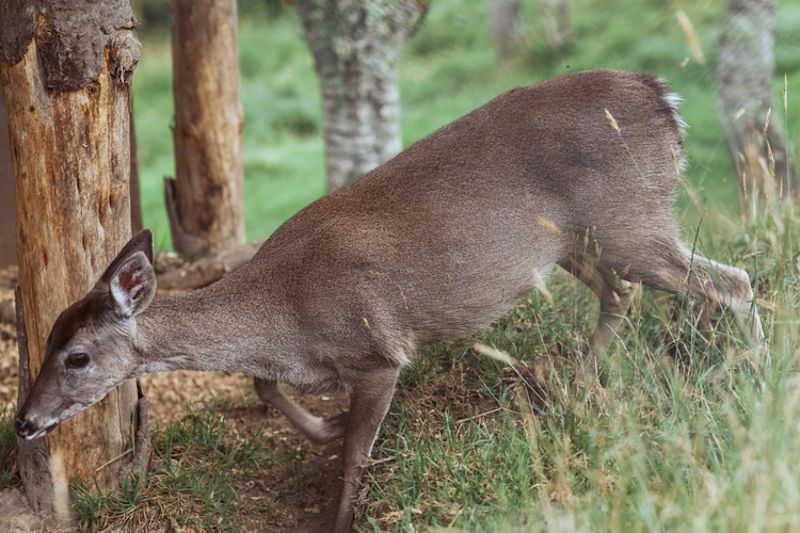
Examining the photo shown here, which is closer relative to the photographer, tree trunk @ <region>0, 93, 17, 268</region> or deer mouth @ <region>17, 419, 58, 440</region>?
deer mouth @ <region>17, 419, 58, 440</region>

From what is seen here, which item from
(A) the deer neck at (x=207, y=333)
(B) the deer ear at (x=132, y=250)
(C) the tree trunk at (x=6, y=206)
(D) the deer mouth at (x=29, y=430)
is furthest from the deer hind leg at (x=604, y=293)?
(C) the tree trunk at (x=6, y=206)

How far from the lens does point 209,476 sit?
5207 mm

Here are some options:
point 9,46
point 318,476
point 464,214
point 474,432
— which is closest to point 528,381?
point 474,432

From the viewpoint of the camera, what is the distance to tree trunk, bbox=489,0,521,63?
14.0m

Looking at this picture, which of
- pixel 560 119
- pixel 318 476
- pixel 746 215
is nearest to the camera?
pixel 560 119

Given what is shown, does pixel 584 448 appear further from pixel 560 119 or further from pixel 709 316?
pixel 560 119

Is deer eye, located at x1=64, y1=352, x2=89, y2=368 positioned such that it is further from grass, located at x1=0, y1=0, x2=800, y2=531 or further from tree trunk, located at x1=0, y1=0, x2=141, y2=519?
grass, located at x1=0, y1=0, x2=800, y2=531

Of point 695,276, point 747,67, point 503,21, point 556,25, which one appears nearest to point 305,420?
point 695,276

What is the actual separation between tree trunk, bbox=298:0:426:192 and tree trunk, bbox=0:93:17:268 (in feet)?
7.85

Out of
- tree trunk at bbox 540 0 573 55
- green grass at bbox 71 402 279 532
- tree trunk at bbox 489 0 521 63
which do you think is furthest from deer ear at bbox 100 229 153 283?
tree trunk at bbox 489 0 521 63

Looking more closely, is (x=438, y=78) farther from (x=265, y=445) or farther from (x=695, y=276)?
(x=695, y=276)

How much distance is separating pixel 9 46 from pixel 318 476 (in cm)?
255

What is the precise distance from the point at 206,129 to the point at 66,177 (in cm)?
285

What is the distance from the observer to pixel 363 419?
4969 millimetres
